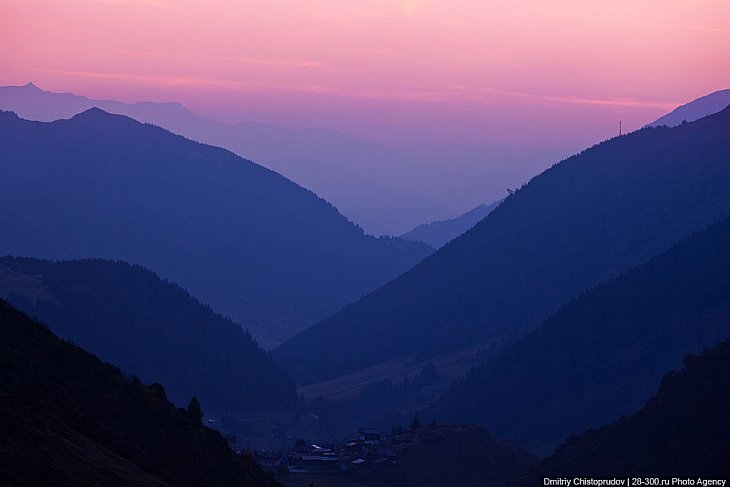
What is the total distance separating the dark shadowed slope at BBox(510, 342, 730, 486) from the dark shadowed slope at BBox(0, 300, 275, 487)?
33.0m

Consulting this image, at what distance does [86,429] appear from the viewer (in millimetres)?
68938

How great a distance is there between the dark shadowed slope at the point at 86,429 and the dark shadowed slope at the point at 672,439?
32963 mm

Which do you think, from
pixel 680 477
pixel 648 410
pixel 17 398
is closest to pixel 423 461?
pixel 648 410

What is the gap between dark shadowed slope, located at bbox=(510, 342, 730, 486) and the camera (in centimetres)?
9625

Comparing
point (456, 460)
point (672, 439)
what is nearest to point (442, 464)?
point (456, 460)

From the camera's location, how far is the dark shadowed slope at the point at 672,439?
96250 mm

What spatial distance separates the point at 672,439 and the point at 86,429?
175 ft

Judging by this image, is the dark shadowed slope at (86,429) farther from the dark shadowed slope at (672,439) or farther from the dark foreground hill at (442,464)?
the dark foreground hill at (442,464)

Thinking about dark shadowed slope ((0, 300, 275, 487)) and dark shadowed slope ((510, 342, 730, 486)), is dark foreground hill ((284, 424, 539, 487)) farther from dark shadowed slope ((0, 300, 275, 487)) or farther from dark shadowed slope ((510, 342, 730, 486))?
dark shadowed slope ((0, 300, 275, 487))

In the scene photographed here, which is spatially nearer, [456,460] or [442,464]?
[442,464]

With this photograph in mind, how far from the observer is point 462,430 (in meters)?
148

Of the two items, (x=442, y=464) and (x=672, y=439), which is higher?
(x=442, y=464)

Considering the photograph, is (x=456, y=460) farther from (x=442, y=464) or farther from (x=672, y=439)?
(x=672, y=439)

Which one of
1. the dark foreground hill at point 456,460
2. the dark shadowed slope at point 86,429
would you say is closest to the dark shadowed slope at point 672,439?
the dark foreground hill at point 456,460
